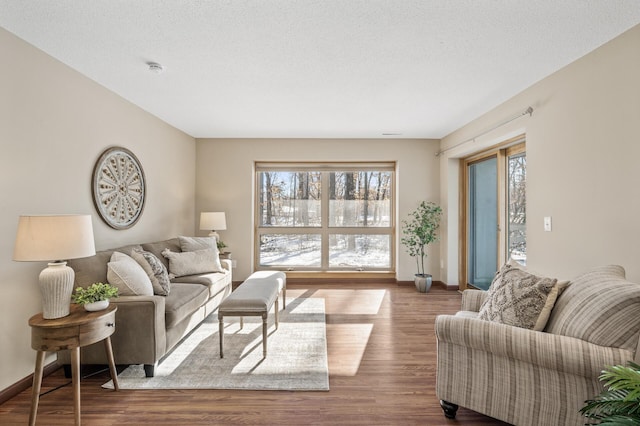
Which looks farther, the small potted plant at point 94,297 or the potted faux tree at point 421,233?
the potted faux tree at point 421,233

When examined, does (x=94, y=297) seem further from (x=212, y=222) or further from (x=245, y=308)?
(x=212, y=222)

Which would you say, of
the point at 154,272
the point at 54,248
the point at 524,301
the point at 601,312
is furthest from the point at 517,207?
the point at 54,248

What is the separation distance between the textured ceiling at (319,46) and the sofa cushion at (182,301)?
197cm

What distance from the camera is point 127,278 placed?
262 centimetres

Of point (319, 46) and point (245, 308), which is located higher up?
point (319, 46)

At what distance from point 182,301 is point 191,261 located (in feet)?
3.27

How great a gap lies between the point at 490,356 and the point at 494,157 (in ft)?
10.3

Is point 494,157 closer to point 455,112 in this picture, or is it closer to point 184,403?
point 455,112

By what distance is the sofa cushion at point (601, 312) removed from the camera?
1.56m

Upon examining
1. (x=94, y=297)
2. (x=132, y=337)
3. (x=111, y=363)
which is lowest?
(x=111, y=363)

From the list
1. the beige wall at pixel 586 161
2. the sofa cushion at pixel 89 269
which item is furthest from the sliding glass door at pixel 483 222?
the sofa cushion at pixel 89 269

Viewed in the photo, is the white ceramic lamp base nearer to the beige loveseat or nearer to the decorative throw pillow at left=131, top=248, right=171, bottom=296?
the decorative throw pillow at left=131, top=248, right=171, bottom=296

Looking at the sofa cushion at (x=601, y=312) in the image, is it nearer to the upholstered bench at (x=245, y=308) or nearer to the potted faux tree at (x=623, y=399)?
the potted faux tree at (x=623, y=399)

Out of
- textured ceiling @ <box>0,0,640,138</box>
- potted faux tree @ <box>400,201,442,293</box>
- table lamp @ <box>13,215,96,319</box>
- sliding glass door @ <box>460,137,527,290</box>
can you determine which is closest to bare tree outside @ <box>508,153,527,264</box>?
sliding glass door @ <box>460,137,527,290</box>
